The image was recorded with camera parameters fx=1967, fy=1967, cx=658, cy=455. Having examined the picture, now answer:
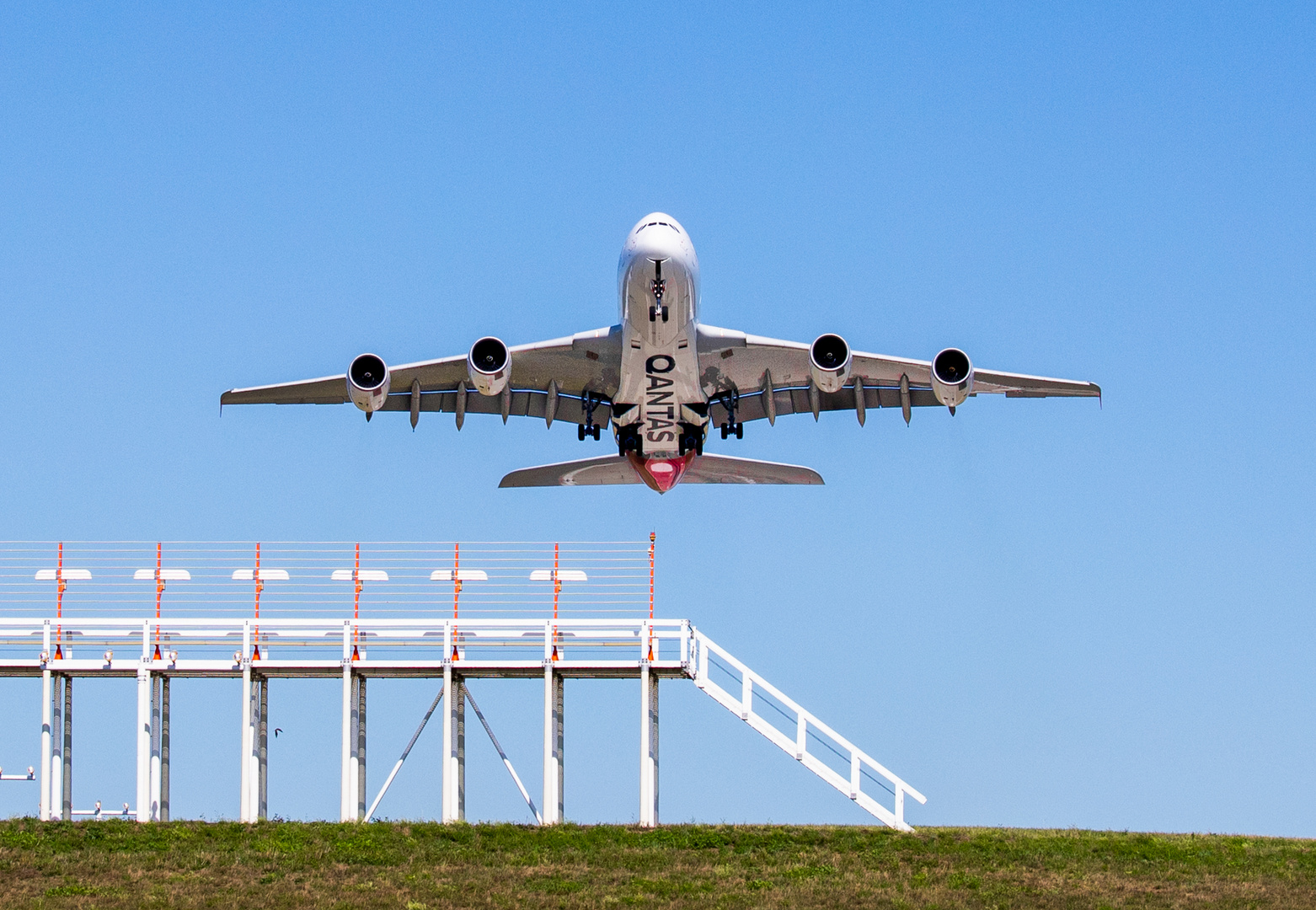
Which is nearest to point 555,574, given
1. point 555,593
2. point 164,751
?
point 555,593

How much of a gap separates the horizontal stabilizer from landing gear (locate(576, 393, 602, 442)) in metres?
1.00

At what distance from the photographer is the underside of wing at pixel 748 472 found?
40.1 meters

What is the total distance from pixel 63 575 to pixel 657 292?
1241cm

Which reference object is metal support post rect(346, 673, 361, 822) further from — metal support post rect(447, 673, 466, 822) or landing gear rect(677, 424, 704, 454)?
landing gear rect(677, 424, 704, 454)

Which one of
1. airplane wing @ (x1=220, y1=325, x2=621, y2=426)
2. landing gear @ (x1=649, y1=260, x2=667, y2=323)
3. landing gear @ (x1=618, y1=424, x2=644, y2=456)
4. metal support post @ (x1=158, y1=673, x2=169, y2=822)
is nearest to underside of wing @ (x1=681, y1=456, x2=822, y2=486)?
landing gear @ (x1=618, y1=424, x2=644, y2=456)

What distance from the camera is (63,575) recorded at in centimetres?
3697

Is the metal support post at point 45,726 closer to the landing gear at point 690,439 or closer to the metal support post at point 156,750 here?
the metal support post at point 156,750

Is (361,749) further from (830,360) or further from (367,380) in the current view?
(830,360)

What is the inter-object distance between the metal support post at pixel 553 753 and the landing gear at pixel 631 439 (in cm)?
692

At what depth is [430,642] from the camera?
3512 cm

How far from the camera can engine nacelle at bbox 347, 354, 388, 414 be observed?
36.9m

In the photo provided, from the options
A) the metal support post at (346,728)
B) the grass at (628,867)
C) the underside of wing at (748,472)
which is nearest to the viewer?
the grass at (628,867)

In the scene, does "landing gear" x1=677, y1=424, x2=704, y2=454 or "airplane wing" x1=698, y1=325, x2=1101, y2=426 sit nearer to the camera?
A: "airplane wing" x1=698, y1=325, x2=1101, y2=426

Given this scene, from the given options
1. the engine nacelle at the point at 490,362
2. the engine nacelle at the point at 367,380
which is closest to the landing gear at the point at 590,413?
the engine nacelle at the point at 490,362
